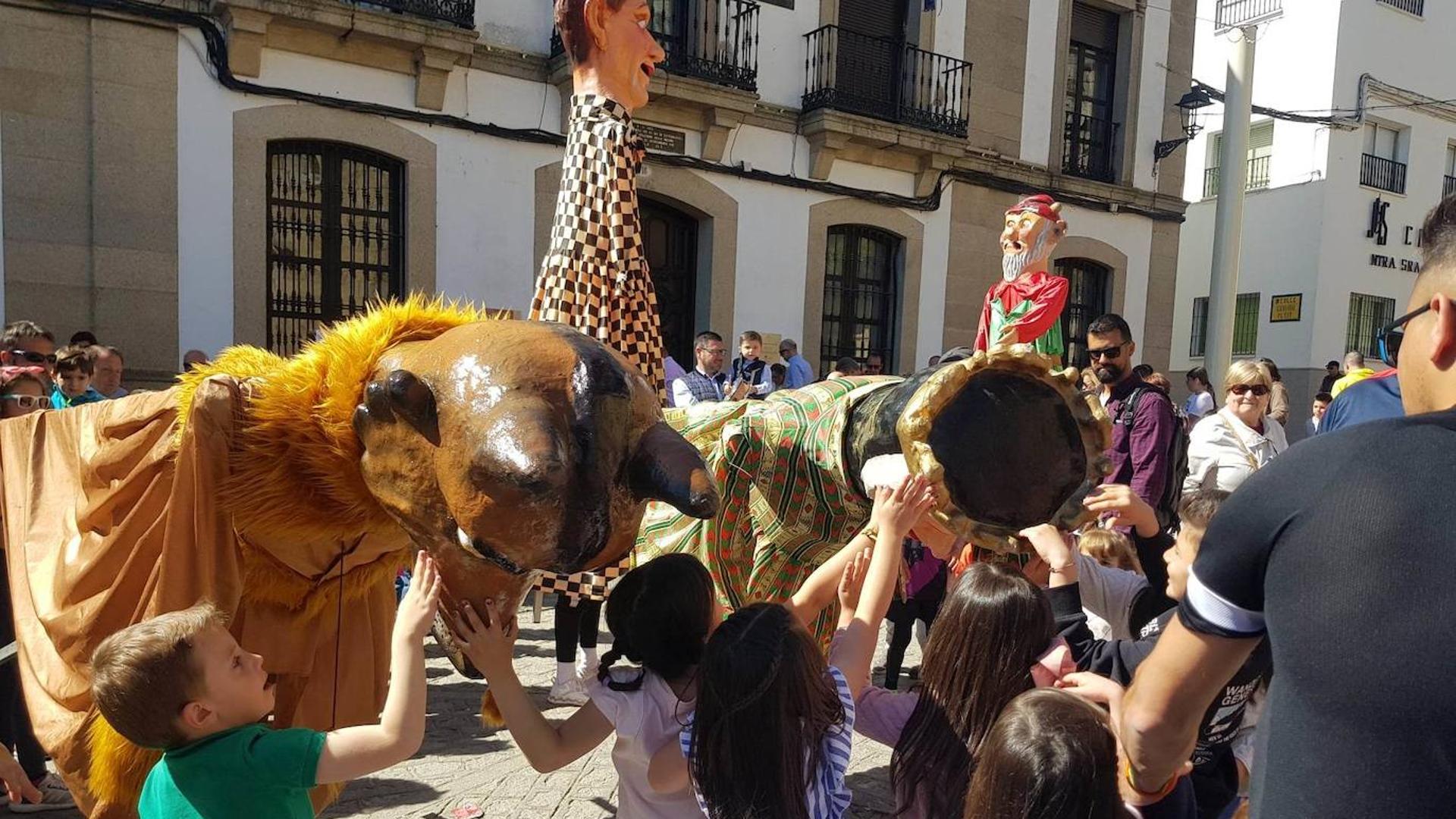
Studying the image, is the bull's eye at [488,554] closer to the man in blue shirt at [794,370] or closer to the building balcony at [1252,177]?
the man in blue shirt at [794,370]

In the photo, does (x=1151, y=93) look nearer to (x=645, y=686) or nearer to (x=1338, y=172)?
(x=1338, y=172)

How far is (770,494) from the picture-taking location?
2.19 metres

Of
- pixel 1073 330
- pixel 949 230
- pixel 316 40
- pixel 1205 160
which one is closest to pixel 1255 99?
pixel 1205 160

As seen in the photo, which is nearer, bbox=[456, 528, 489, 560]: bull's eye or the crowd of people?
the crowd of people

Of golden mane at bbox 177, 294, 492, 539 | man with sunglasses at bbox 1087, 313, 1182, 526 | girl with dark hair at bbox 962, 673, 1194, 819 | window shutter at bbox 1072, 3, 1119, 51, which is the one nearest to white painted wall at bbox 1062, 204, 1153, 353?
window shutter at bbox 1072, 3, 1119, 51

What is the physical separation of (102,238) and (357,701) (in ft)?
25.2

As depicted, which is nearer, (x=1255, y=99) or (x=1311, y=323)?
(x=1311, y=323)

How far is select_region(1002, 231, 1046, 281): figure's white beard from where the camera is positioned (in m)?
3.63

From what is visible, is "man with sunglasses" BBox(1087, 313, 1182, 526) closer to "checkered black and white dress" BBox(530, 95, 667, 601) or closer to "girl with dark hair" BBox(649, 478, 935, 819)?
"checkered black and white dress" BBox(530, 95, 667, 601)

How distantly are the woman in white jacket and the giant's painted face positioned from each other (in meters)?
4.65

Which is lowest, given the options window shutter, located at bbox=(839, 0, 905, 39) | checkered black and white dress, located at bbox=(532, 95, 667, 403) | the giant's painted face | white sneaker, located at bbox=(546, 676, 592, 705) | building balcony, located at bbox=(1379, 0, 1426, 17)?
white sneaker, located at bbox=(546, 676, 592, 705)

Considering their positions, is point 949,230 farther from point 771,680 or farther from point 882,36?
point 771,680

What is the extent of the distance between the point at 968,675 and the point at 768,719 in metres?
0.58

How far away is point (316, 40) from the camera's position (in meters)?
8.72
